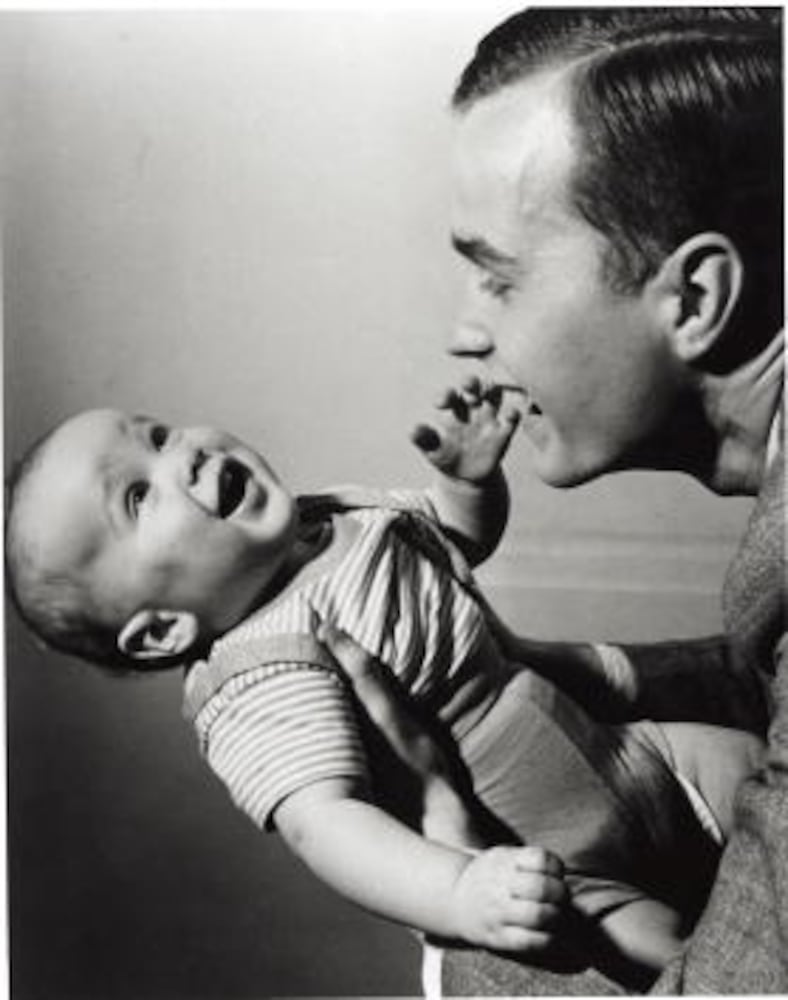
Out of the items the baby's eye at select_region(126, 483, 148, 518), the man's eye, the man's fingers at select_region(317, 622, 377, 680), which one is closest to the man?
the man's eye

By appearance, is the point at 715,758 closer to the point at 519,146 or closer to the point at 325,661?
the point at 325,661

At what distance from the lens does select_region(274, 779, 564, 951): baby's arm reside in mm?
815

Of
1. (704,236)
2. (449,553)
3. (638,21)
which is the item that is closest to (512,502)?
(449,553)

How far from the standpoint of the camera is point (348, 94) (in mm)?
943

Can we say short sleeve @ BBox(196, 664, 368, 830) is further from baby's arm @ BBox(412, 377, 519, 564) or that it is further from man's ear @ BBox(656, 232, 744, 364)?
man's ear @ BBox(656, 232, 744, 364)

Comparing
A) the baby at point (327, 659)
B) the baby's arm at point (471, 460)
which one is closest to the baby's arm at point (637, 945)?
the baby at point (327, 659)

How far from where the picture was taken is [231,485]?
902mm

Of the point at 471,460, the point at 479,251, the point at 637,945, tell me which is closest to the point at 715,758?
the point at 637,945

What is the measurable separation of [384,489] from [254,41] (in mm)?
277

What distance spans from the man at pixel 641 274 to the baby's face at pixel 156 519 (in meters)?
0.16

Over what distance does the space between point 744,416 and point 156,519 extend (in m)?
0.36

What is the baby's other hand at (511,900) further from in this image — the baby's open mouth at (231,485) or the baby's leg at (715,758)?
the baby's open mouth at (231,485)

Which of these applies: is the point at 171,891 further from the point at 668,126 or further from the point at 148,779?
the point at 668,126

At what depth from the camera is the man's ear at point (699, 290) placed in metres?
0.92
